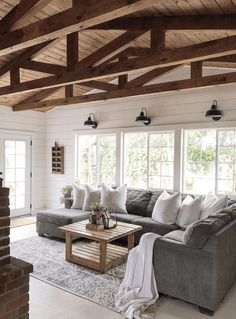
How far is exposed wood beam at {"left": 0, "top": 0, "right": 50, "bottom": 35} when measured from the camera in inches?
109

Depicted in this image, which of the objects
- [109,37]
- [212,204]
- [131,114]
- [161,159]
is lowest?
[212,204]

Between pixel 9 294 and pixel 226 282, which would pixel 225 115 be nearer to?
pixel 226 282

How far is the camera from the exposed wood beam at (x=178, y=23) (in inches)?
119

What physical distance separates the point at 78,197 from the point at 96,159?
1220mm

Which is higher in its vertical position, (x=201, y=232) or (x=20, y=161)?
(x=20, y=161)

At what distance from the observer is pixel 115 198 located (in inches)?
216

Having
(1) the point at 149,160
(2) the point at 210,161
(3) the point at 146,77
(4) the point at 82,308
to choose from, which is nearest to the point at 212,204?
(2) the point at 210,161

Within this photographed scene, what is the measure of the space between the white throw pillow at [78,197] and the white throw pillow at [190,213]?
2.06 m

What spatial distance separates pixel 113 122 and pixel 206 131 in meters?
2.03

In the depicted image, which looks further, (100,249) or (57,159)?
(57,159)

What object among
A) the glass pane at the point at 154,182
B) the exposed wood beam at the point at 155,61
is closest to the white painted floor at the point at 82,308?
the exposed wood beam at the point at 155,61

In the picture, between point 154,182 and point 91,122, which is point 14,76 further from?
point 154,182

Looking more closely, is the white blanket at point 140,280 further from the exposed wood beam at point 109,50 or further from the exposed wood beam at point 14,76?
the exposed wood beam at point 14,76

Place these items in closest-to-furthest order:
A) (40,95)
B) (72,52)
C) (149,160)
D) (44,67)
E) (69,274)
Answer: (69,274), (72,52), (44,67), (149,160), (40,95)
